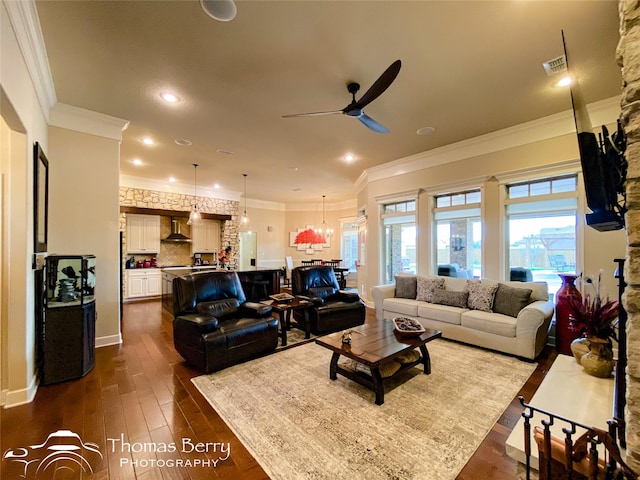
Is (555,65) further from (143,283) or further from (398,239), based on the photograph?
(143,283)

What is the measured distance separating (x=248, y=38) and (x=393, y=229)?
4.82 m

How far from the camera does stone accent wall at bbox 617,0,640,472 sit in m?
1.04

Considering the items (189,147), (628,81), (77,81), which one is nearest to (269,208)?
(189,147)

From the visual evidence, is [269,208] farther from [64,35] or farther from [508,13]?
[508,13]

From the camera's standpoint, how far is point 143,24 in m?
2.24

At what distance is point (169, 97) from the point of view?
10.9ft

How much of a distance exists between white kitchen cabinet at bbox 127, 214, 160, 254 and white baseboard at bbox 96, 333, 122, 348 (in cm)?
407

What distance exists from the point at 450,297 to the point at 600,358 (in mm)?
2169

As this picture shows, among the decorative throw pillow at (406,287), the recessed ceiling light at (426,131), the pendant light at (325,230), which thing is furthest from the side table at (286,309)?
the pendant light at (325,230)

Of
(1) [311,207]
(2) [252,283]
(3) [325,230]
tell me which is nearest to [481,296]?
(2) [252,283]

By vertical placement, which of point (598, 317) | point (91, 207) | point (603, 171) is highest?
point (91, 207)

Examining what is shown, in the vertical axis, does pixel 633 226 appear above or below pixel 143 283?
above

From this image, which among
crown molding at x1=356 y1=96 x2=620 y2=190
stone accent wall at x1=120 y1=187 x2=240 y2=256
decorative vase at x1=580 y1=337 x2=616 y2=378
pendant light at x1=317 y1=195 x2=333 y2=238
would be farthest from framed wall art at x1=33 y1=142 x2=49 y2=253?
pendant light at x1=317 y1=195 x2=333 y2=238

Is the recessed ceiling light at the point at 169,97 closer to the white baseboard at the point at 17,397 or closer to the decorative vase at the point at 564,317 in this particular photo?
the white baseboard at the point at 17,397
